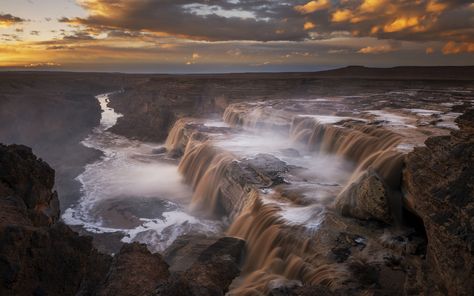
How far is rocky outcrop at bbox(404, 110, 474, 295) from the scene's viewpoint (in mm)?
5719

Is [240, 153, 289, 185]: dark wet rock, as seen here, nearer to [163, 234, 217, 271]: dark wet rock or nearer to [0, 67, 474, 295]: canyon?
[0, 67, 474, 295]: canyon

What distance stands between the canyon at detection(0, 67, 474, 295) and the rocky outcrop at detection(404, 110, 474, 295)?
0.08ft

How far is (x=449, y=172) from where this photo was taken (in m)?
7.04

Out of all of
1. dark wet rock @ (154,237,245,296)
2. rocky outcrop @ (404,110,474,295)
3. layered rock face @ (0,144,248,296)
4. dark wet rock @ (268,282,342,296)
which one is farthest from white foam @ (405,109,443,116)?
layered rock face @ (0,144,248,296)

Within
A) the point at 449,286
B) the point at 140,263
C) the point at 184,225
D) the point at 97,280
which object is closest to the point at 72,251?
the point at 97,280

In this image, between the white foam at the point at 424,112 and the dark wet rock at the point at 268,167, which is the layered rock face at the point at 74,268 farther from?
the white foam at the point at 424,112

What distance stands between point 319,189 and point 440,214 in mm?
7888

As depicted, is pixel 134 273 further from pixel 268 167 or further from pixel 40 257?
pixel 268 167

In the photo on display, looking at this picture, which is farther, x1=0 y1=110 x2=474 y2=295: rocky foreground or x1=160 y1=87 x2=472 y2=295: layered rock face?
x1=160 y1=87 x2=472 y2=295: layered rock face

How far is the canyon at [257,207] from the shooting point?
6621 mm

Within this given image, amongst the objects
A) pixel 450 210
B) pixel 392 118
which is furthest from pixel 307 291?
pixel 392 118

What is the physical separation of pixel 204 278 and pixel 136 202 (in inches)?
544

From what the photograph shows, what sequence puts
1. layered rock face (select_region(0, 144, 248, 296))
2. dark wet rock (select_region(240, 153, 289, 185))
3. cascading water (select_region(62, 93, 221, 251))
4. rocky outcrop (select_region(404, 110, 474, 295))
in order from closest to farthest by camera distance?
rocky outcrop (select_region(404, 110, 474, 295)) → layered rock face (select_region(0, 144, 248, 296)) → dark wet rock (select_region(240, 153, 289, 185)) → cascading water (select_region(62, 93, 221, 251))

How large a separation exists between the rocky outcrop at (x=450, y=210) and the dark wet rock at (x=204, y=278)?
327 centimetres
